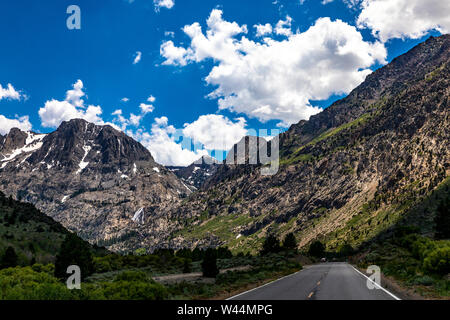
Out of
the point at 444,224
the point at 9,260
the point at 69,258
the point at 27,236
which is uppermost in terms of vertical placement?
the point at 444,224

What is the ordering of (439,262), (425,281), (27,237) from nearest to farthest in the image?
(425,281)
(439,262)
(27,237)

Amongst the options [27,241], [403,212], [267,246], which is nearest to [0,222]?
[27,241]

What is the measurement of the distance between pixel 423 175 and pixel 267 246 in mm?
128350

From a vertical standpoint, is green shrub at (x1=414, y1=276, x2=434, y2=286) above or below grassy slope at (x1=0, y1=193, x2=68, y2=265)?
above

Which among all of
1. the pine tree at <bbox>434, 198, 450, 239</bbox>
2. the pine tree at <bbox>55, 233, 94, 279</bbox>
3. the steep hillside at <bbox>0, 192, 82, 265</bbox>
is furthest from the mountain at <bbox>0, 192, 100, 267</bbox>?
the pine tree at <bbox>434, 198, 450, 239</bbox>

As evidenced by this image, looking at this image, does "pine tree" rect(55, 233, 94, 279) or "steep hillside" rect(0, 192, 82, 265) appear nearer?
"pine tree" rect(55, 233, 94, 279)

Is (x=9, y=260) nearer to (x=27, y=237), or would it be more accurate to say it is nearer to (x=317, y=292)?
(x=27, y=237)

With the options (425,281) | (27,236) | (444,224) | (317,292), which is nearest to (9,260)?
(27,236)

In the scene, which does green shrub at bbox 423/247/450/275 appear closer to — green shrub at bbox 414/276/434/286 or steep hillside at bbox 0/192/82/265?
green shrub at bbox 414/276/434/286

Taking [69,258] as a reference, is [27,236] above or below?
below

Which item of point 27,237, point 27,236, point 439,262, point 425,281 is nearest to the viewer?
point 425,281
